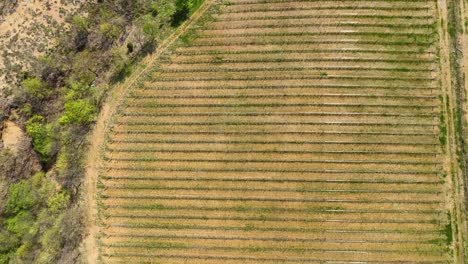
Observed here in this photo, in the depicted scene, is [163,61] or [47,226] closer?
[47,226]

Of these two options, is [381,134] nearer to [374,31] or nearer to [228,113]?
[374,31]

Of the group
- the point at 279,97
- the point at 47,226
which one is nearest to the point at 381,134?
the point at 279,97

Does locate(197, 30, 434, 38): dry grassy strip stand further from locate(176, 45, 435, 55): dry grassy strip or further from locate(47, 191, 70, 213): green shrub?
locate(47, 191, 70, 213): green shrub

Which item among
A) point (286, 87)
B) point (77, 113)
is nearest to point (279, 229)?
point (286, 87)

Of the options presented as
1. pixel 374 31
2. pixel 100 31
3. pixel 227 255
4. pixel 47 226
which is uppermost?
pixel 100 31

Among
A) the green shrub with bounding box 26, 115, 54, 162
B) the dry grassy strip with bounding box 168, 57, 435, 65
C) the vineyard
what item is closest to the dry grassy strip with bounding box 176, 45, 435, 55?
the vineyard

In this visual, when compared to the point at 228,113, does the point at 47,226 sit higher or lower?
lower
